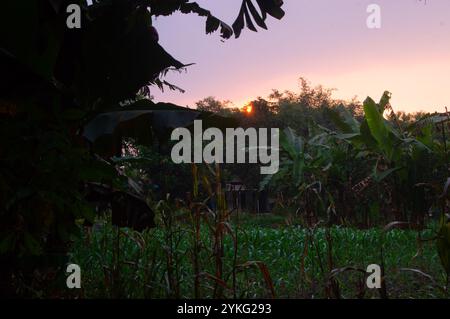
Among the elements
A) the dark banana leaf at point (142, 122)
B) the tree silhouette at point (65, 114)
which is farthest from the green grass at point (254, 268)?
the dark banana leaf at point (142, 122)

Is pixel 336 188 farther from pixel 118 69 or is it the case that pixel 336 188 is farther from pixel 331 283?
pixel 331 283

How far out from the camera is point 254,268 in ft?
9.42

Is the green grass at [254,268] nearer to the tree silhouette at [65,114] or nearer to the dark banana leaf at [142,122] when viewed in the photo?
the tree silhouette at [65,114]

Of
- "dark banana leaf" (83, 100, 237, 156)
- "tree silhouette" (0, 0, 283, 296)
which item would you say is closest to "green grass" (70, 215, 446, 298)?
"tree silhouette" (0, 0, 283, 296)

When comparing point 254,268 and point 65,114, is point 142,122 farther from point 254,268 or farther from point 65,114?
point 254,268

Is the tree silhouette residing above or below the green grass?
above

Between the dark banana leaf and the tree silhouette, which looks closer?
the tree silhouette

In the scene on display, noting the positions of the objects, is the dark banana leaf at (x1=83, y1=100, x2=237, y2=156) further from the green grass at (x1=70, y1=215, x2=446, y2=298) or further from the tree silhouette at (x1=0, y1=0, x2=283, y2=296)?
the green grass at (x1=70, y1=215, x2=446, y2=298)

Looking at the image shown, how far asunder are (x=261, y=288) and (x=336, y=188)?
6213 millimetres

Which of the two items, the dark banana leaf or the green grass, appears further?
the dark banana leaf

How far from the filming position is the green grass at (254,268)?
2305 millimetres

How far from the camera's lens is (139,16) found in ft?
9.23

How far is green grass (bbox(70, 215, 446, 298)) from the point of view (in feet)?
7.56
